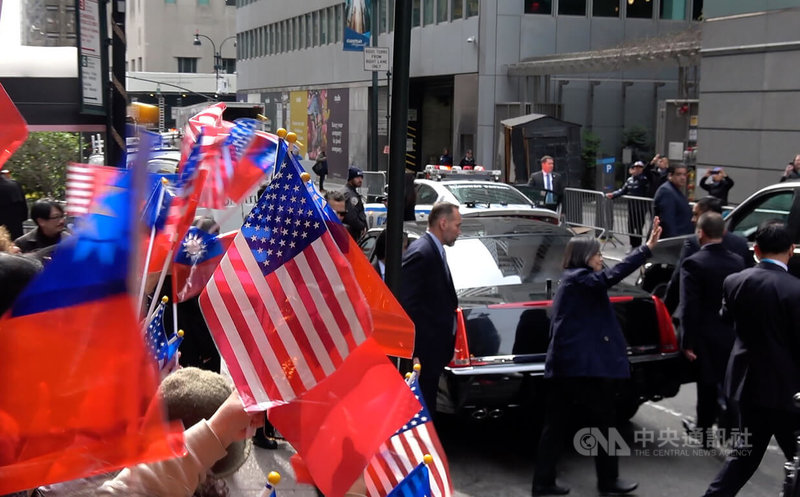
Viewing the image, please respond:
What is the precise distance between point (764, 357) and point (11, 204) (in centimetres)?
703

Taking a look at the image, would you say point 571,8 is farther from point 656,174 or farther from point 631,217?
point 631,217

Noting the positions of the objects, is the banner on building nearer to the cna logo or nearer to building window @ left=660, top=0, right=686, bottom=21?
the cna logo

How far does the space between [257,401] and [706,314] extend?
17.4 feet

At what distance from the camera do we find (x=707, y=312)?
723 cm

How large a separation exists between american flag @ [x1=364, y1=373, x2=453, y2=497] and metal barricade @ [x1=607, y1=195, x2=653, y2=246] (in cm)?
1439

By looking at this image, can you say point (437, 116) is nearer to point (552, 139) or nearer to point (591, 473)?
point (552, 139)

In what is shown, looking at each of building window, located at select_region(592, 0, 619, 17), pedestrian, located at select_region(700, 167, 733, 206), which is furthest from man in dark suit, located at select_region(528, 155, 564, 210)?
building window, located at select_region(592, 0, 619, 17)

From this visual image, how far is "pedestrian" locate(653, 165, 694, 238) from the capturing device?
461 inches

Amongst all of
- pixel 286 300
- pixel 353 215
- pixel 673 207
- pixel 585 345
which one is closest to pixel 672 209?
pixel 673 207

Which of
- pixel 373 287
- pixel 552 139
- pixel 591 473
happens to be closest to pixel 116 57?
pixel 591 473

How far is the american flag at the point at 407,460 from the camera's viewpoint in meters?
3.34

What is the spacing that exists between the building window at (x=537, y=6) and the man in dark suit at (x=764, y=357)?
31.0 meters

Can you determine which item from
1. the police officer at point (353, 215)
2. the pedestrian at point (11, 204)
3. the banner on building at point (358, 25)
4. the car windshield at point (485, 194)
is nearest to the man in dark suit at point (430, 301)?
the police officer at point (353, 215)

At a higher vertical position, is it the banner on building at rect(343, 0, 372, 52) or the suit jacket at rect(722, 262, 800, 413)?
the banner on building at rect(343, 0, 372, 52)
